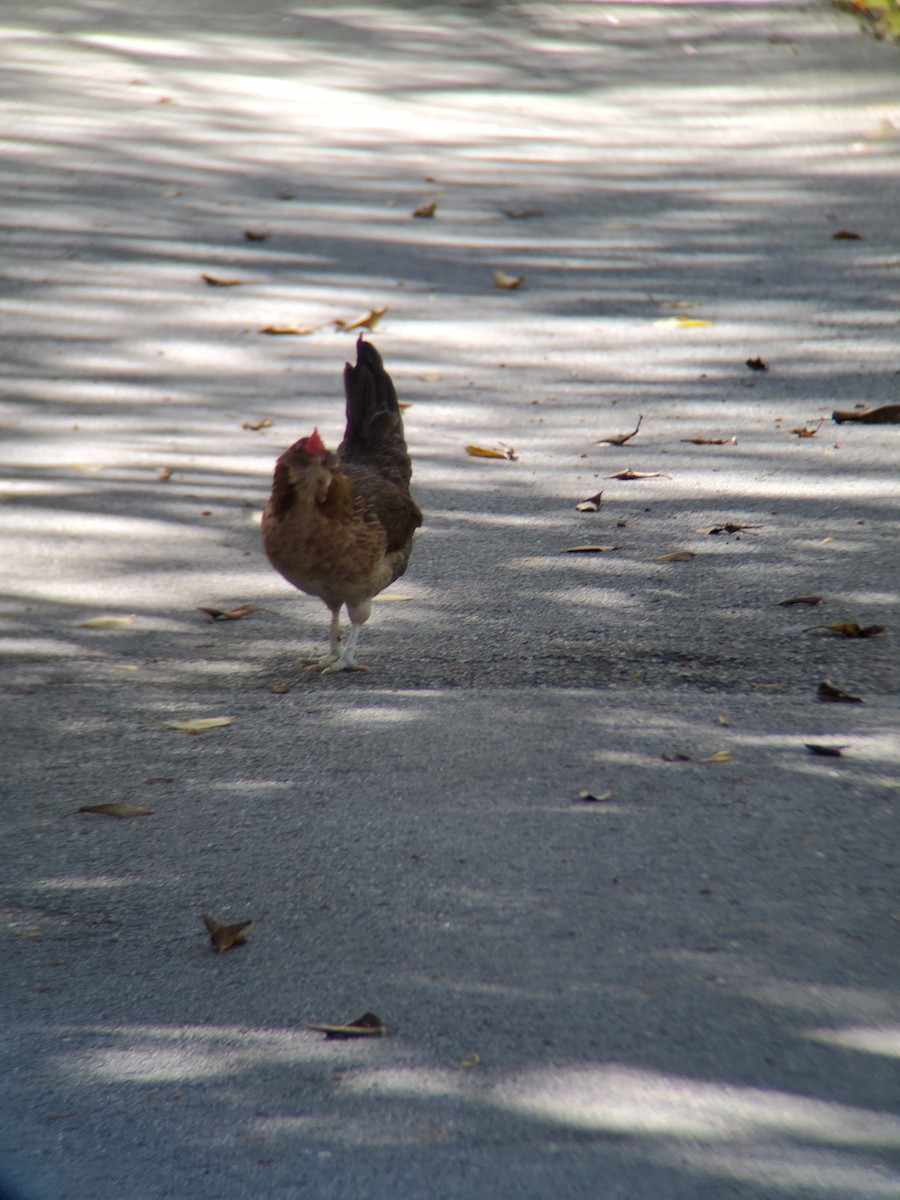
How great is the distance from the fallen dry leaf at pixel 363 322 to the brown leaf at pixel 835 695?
14.6ft

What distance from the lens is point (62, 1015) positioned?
9.53 ft

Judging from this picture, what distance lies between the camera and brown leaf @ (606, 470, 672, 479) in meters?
6.17

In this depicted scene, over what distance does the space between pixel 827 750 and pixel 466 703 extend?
1102 millimetres

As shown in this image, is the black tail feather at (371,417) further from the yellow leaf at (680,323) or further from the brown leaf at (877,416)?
the yellow leaf at (680,323)

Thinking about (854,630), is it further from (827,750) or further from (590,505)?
(590,505)

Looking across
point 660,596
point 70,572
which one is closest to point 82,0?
point 70,572

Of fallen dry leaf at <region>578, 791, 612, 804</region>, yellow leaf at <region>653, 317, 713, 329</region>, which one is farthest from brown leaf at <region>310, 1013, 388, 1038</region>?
yellow leaf at <region>653, 317, 713, 329</region>

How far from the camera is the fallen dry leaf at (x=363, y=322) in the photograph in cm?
800

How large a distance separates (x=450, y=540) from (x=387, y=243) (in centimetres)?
440

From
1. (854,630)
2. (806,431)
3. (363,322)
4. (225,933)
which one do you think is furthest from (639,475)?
(225,933)

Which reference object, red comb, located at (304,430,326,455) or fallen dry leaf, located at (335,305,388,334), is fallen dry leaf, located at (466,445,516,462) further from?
red comb, located at (304,430,326,455)

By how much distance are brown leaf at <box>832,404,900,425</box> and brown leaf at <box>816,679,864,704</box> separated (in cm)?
270

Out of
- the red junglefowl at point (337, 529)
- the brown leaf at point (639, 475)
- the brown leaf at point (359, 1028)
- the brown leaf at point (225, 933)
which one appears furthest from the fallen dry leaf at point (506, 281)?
the brown leaf at point (359, 1028)

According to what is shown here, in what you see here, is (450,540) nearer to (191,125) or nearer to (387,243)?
(387,243)
